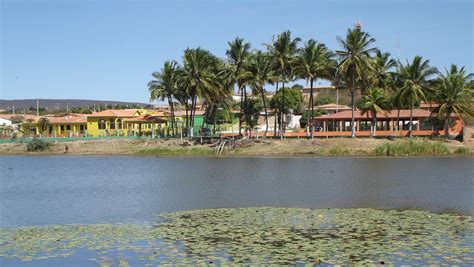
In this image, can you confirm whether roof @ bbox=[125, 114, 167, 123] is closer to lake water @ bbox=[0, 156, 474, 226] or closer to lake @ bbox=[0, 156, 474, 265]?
lake water @ bbox=[0, 156, 474, 226]

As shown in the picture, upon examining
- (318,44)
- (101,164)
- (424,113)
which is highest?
(318,44)

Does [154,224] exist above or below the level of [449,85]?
below

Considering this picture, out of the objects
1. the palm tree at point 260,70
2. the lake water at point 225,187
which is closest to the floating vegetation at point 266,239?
the lake water at point 225,187

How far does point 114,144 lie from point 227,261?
58.8 metres

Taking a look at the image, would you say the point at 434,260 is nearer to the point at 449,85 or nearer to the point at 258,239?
the point at 258,239

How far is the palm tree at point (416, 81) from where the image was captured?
2463 inches

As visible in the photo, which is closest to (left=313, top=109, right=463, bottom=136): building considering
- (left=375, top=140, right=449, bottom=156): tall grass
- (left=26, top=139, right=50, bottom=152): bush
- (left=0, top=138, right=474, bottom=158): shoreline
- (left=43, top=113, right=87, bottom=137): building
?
(left=0, top=138, right=474, bottom=158): shoreline

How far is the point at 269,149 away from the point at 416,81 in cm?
1859

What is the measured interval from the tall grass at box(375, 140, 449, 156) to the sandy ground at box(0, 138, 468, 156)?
60.6 inches

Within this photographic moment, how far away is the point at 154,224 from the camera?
20.4 m

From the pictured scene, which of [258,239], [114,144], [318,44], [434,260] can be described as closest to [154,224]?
[258,239]

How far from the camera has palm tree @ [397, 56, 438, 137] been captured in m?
62.6

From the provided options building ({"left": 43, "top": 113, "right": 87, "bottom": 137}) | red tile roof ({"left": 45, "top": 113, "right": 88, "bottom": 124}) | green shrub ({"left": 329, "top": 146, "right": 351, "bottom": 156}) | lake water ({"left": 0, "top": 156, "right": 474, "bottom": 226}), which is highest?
red tile roof ({"left": 45, "top": 113, "right": 88, "bottom": 124})

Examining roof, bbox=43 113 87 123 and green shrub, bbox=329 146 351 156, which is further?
roof, bbox=43 113 87 123
